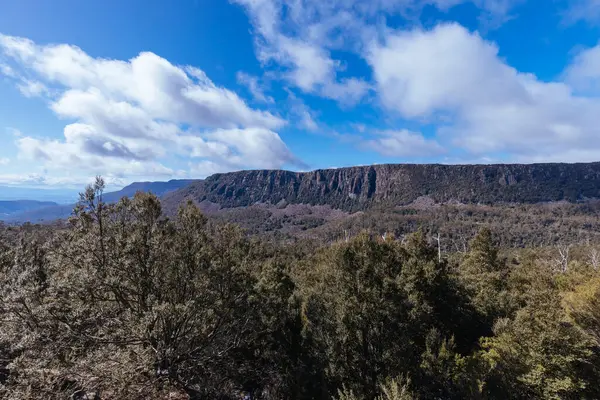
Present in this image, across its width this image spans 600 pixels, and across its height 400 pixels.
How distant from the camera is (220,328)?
1777 centimetres

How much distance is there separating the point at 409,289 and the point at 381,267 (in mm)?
11272

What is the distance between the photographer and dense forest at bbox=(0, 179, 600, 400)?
44.5 feet

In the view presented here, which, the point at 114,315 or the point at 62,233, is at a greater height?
the point at 62,233

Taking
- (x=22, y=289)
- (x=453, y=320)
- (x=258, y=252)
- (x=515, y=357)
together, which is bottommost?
(x=453, y=320)

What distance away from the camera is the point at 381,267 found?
20.2m

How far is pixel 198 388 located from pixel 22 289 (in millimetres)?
10377

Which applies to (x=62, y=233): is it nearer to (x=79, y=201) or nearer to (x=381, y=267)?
(x=79, y=201)

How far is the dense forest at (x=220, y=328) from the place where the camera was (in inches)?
534

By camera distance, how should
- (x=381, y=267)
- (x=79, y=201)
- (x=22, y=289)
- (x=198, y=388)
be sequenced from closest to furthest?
1. (x=22, y=289)
2. (x=79, y=201)
3. (x=198, y=388)
4. (x=381, y=267)

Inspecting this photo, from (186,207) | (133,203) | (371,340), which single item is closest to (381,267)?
(371,340)

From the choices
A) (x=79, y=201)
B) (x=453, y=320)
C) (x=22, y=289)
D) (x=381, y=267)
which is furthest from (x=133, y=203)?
(x=453, y=320)

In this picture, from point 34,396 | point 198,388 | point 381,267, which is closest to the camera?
point 34,396

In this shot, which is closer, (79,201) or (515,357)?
(79,201)

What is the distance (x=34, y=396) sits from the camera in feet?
38.9
